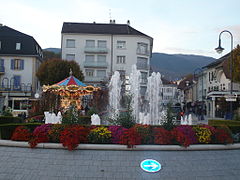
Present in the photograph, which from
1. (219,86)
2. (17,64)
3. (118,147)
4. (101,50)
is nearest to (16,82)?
(17,64)

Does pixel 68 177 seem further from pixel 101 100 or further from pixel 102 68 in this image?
pixel 102 68

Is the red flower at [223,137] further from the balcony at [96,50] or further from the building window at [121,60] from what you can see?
the building window at [121,60]

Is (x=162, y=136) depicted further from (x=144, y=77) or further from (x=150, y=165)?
(x=144, y=77)

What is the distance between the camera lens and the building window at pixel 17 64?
5003cm

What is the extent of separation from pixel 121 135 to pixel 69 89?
657 inches

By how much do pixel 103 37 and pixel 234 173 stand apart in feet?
160

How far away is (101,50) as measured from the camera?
55.2 meters

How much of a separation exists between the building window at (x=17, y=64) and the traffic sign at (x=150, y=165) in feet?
148

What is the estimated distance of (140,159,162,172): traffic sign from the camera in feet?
29.6

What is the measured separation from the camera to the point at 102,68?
55.3 m

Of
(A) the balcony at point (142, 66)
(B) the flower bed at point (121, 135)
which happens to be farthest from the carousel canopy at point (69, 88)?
(A) the balcony at point (142, 66)

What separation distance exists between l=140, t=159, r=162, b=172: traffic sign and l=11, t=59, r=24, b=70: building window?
45.1m

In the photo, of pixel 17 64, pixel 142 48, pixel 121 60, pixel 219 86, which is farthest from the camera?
pixel 142 48

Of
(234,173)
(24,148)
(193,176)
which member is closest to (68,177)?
(24,148)
